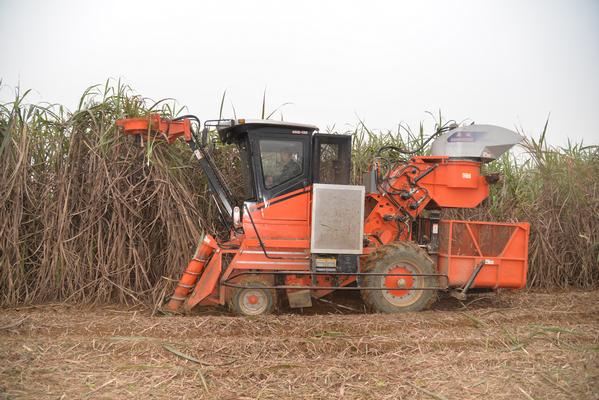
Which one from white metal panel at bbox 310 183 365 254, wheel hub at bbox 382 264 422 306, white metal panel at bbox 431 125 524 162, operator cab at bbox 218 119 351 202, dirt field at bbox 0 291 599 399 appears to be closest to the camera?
dirt field at bbox 0 291 599 399

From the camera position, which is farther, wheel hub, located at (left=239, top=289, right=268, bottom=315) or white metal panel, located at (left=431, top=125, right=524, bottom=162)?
white metal panel, located at (left=431, top=125, right=524, bottom=162)

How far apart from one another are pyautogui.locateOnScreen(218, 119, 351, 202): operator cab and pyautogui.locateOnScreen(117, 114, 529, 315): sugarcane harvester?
0.04ft

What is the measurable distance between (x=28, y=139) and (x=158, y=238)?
6.19 ft

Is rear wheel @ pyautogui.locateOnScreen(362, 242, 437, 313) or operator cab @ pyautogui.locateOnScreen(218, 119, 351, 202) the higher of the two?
operator cab @ pyautogui.locateOnScreen(218, 119, 351, 202)

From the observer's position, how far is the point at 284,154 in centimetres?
553

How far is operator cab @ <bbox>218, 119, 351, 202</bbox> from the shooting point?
18.0ft

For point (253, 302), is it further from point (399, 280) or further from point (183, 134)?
point (183, 134)

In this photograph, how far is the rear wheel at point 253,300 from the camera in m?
5.34

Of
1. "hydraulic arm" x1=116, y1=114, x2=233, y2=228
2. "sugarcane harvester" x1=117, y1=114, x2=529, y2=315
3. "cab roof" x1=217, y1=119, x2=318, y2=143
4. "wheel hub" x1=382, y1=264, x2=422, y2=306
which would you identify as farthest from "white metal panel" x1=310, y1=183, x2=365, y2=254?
"hydraulic arm" x1=116, y1=114, x2=233, y2=228

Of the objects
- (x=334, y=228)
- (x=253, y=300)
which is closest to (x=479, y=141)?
(x=334, y=228)

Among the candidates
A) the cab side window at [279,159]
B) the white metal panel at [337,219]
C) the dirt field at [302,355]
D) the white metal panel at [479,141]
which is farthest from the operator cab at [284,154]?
the dirt field at [302,355]

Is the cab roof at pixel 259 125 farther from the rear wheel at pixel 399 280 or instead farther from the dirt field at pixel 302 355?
the dirt field at pixel 302 355

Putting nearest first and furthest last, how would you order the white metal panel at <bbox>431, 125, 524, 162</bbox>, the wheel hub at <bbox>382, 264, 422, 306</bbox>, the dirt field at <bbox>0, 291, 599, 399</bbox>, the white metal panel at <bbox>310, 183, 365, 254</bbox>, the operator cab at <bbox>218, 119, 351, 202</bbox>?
the dirt field at <bbox>0, 291, 599, 399</bbox>, the white metal panel at <bbox>310, 183, 365, 254</bbox>, the operator cab at <bbox>218, 119, 351, 202</bbox>, the wheel hub at <bbox>382, 264, 422, 306</bbox>, the white metal panel at <bbox>431, 125, 524, 162</bbox>

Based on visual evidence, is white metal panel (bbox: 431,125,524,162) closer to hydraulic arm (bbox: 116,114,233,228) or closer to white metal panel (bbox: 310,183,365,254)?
white metal panel (bbox: 310,183,365,254)
